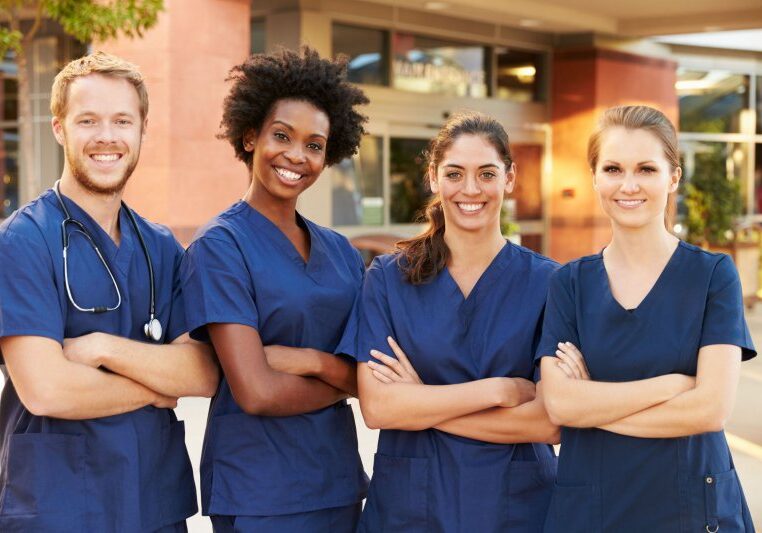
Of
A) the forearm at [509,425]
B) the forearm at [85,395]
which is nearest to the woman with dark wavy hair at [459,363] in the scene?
the forearm at [509,425]

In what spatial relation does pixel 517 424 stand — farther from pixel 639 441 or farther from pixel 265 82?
pixel 265 82

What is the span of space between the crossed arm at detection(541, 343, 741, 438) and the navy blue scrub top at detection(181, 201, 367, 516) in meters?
0.70

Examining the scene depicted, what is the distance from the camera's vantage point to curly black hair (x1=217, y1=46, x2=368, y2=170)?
110 inches

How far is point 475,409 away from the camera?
7.81 feet

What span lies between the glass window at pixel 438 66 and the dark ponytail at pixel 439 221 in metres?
8.87

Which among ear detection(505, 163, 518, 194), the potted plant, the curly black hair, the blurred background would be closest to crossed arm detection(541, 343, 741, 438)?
A: ear detection(505, 163, 518, 194)

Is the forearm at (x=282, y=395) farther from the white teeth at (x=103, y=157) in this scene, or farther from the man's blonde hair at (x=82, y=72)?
the man's blonde hair at (x=82, y=72)

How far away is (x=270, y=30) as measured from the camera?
1002cm

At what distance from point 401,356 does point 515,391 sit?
294 millimetres

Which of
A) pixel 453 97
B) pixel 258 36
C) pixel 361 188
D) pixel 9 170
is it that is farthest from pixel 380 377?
pixel 9 170

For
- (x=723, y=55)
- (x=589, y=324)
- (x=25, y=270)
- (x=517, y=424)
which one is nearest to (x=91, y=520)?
(x=25, y=270)

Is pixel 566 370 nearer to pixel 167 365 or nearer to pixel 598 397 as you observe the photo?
pixel 598 397

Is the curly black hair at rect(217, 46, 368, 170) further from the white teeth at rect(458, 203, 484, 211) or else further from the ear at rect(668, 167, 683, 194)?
the ear at rect(668, 167, 683, 194)

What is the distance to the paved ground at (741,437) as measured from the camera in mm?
4820
